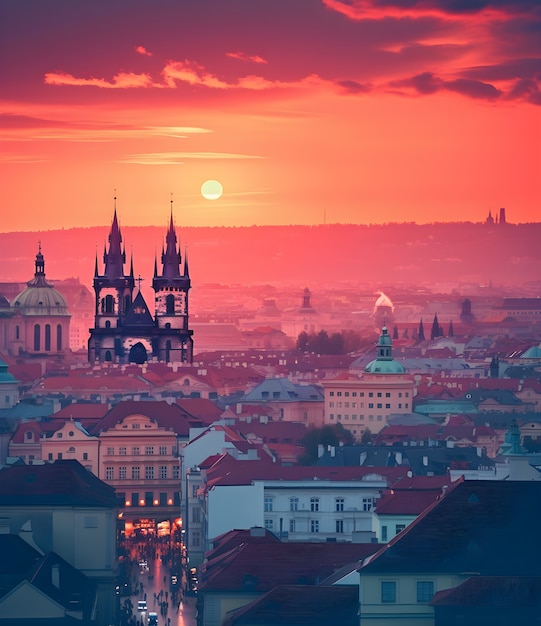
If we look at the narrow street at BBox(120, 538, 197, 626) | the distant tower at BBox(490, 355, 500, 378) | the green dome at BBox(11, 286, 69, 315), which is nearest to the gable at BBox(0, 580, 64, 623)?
the narrow street at BBox(120, 538, 197, 626)

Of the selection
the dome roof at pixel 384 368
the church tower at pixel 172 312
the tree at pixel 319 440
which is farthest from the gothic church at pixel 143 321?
the tree at pixel 319 440

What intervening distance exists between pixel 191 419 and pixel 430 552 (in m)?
56.9

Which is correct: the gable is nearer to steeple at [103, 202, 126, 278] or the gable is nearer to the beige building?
the beige building

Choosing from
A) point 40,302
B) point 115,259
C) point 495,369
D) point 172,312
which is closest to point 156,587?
point 172,312

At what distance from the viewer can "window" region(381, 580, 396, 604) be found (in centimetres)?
4375

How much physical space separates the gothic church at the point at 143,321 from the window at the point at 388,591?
107 meters

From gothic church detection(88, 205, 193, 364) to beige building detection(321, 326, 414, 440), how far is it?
74.3ft

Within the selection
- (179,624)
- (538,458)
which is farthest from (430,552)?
(538,458)

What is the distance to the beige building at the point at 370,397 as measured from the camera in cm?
12425

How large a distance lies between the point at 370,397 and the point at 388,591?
83.8m

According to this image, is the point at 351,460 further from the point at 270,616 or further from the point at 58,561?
the point at 270,616

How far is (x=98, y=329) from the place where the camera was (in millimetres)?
153250

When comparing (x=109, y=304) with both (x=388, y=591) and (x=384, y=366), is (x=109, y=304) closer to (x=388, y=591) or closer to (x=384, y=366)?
(x=384, y=366)

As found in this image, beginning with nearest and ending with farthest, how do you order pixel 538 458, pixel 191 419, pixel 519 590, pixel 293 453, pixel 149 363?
pixel 519 590
pixel 538 458
pixel 293 453
pixel 191 419
pixel 149 363
